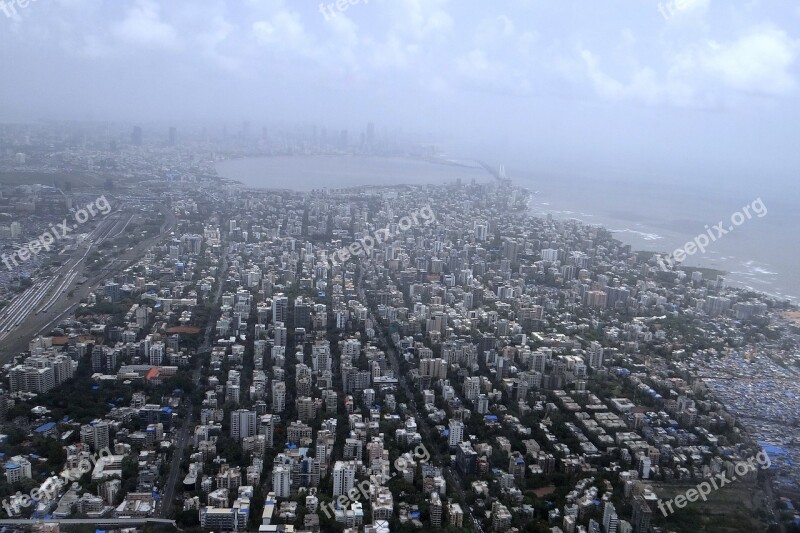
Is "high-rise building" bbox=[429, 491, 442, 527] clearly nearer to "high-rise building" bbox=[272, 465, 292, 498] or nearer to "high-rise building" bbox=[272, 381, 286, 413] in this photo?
"high-rise building" bbox=[272, 465, 292, 498]

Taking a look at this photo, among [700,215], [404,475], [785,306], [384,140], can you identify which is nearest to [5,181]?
[404,475]

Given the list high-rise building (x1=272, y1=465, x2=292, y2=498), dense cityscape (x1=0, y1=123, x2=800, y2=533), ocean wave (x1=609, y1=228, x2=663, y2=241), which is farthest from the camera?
ocean wave (x1=609, y1=228, x2=663, y2=241)

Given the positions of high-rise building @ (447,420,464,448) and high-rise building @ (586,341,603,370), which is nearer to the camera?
high-rise building @ (447,420,464,448)

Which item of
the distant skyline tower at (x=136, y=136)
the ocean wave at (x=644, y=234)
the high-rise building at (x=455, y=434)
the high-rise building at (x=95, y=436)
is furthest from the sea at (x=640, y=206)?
the high-rise building at (x=95, y=436)

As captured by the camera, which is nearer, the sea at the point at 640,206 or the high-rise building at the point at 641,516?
the high-rise building at the point at 641,516

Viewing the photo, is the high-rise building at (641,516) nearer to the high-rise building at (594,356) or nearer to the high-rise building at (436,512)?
the high-rise building at (436,512)

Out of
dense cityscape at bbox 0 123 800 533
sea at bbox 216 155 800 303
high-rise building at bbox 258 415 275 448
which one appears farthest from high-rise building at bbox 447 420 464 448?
sea at bbox 216 155 800 303

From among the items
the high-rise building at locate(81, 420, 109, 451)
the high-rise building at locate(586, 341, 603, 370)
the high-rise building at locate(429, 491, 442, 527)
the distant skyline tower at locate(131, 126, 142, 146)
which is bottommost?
the high-rise building at locate(81, 420, 109, 451)
